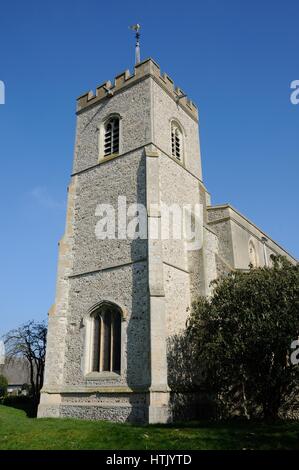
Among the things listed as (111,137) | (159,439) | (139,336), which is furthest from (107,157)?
(159,439)

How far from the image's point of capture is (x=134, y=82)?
19922 millimetres

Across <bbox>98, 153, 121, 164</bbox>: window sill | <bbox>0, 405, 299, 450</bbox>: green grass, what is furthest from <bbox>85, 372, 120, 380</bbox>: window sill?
<bbox>98, 153, 121, 164</bbox>: window sill

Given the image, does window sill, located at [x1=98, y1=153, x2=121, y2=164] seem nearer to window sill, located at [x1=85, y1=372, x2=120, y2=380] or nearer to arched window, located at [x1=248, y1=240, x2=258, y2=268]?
arched window, located at [x1=248, y1=240, x2=258, y2=268]

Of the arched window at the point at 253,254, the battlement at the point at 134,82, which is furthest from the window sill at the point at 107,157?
the arched window at the point at 253,254

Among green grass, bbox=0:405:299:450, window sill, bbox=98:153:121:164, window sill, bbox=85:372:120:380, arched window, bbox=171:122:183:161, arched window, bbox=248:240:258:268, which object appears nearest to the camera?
green grass, bbox=0:405:299:450

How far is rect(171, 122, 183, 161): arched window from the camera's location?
66.0 feet

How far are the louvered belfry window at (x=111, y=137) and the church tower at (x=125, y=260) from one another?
7 centimetres

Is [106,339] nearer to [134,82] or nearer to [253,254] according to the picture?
[253,254]

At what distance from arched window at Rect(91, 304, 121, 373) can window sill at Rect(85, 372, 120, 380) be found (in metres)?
0.18

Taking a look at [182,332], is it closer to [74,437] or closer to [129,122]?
[74,437]

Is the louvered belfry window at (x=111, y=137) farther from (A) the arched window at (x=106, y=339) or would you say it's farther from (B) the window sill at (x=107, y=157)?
(A) the arched window at (x=106, y=339)

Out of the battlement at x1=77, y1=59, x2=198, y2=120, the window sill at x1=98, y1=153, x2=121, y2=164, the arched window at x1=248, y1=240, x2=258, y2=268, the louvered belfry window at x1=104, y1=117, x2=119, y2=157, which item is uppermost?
the battlement at x1=77, y1=59, x2=198, y2=120

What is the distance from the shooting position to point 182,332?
15.3m
